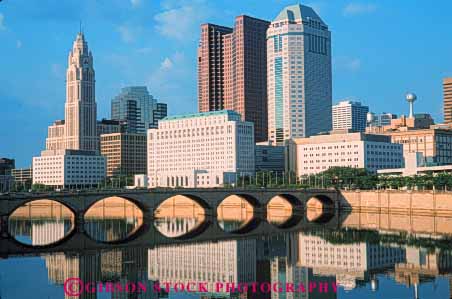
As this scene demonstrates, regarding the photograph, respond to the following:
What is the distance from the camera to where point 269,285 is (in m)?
55.1

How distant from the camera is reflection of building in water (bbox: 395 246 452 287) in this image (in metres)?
55.8

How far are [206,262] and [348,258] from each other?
49.1 feet

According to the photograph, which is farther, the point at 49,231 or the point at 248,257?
the point at 49,231

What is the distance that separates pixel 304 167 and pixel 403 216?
8504 cm

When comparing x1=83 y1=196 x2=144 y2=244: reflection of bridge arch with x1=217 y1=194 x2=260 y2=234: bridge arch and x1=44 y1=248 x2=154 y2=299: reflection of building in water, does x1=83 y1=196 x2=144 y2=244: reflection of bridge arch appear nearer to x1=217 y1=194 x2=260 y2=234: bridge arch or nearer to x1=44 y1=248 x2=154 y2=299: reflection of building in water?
x1=44 y1=248 x2=154 y2=299: reflection of building in water

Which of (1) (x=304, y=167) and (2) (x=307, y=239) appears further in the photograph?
(1) (x=304, y=167)

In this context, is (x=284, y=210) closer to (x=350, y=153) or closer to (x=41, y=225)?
(x=41, y=225)

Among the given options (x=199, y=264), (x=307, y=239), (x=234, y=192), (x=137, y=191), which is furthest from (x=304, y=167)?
(x=199, y=264)

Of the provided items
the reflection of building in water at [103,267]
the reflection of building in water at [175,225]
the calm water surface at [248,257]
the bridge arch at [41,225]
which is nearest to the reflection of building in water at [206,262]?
the calm water surface at [248,257]

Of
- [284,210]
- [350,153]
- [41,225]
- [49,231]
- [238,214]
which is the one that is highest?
[350,153]

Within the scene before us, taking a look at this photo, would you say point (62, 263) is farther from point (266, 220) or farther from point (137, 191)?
point (266, 220)

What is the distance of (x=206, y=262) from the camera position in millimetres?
68500

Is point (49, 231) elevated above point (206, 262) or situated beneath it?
elevated above

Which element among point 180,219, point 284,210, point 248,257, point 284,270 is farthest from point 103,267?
point 284,210
